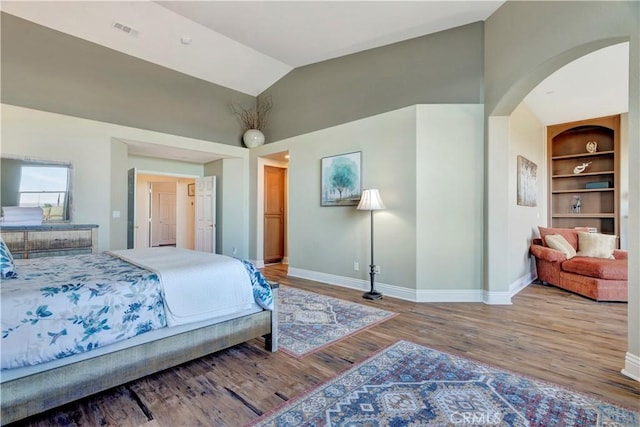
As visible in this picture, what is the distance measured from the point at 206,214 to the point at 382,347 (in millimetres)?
4946

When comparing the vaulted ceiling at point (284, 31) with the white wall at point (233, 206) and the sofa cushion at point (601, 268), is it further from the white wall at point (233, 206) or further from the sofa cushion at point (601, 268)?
the sofa cushion at point (601, 268)

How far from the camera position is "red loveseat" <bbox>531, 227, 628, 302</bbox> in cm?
377

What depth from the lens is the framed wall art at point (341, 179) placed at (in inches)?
175

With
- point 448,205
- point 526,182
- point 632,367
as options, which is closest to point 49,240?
point 448,205

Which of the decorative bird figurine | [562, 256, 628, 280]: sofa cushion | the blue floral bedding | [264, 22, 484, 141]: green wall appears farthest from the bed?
the decorative bird figurine

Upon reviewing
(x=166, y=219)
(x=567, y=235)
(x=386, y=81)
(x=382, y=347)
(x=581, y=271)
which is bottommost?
(x=382, y=347)

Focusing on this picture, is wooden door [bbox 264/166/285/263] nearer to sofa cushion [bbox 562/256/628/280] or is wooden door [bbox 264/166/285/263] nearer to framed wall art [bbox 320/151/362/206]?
framed wall art [bbox 320/151/362/206]

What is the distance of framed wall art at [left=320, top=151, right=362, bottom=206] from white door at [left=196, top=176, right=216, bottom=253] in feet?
8.45

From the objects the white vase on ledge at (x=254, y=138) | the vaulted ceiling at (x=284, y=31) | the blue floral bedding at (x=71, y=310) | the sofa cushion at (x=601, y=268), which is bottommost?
the sofa cushion at (x=601, y=268)

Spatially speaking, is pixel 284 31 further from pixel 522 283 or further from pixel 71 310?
pixel 522 283

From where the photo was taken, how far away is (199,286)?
203 cm

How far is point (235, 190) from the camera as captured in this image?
6207 mm

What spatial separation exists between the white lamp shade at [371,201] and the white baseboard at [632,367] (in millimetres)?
2531

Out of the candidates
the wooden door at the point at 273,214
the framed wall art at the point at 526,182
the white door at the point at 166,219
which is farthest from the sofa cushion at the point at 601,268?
the white door at the point at 166,219
